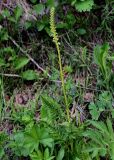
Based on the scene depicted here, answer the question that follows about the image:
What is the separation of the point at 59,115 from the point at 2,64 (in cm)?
64

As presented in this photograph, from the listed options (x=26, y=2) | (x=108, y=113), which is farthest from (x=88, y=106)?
(x=26, y=2)

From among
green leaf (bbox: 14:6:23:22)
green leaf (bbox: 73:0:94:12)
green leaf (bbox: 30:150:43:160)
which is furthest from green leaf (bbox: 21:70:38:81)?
green leaf (bbox: 30:150:43:160)

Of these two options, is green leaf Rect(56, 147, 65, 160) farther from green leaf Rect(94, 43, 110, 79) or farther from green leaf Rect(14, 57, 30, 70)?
green leaf Rect(14, 57, 30, 70)

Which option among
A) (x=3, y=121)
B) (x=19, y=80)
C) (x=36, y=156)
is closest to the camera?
(x=36, y=156)

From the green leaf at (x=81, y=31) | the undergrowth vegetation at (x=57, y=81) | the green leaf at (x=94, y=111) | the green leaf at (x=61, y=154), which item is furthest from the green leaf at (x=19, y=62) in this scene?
the green leaf at (x=61, y=154)

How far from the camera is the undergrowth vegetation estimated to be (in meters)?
2.41

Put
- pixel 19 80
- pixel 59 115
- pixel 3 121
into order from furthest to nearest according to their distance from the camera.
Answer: pixel 19 80, pixel 3 121, pixel 59 115

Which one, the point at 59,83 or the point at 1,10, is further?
the point at 1,10

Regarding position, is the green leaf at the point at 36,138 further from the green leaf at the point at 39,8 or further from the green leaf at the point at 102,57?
the green leaf at the point at 39,8

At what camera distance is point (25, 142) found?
2.36 m

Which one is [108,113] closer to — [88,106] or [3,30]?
[88,106]

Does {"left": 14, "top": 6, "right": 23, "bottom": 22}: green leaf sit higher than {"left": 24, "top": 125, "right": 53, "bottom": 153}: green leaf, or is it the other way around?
{"left": 14, "top": 6, "right": 23, "bottom": 22}: green leaf

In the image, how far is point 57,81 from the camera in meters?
2.87

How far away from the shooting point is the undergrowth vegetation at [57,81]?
94.8 inches
